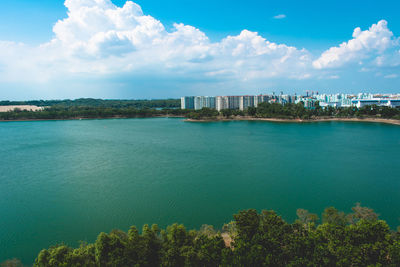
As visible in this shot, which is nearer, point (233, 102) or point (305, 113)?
point (305, 113)

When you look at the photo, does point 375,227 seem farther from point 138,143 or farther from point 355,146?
point 138,143

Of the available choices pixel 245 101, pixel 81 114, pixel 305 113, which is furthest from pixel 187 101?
pixel 305 113

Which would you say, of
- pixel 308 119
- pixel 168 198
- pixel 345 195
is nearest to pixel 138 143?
pixel 168 198

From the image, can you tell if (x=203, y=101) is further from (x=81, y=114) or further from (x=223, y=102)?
(x=81, y=114)

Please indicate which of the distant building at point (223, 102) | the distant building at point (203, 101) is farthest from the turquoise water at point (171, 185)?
the distant building at point (203, 101)

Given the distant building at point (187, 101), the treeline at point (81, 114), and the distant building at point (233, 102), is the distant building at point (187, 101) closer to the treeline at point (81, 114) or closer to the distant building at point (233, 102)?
the distant building at point (233, 102)
